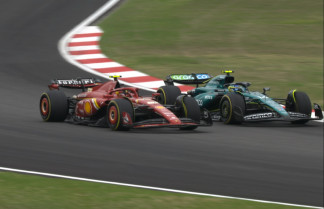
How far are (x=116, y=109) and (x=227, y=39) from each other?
11144 millimetres

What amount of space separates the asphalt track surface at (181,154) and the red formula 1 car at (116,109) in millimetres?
193

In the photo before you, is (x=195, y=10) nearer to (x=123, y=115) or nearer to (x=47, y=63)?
(x=47, y=63)

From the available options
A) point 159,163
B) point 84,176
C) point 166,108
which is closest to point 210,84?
point 166,108

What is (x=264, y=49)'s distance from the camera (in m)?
21.9

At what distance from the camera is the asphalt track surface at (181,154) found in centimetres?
884

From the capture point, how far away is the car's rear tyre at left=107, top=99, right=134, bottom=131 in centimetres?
1207

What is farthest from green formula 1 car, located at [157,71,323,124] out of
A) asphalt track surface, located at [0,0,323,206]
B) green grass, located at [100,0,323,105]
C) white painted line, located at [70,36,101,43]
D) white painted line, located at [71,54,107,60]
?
white painted line, located at [70,36,101,43]

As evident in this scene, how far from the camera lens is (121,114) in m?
12.1

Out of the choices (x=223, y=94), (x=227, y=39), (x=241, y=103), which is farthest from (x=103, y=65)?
(x=241, y=103)

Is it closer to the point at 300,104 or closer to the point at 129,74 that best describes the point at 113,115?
the point at 300,104

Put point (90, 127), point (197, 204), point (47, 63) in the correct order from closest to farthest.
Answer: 1. point (197, 204)
2. point (90, 127)
3. point (47, 63)

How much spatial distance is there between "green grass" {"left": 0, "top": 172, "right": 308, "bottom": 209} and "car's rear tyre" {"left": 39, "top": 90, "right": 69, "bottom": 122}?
4850 millimetres

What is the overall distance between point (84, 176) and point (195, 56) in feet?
39.7

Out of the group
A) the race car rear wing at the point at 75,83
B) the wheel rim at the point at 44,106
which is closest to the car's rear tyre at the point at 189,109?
the race car rear wing at the point at 75,83
